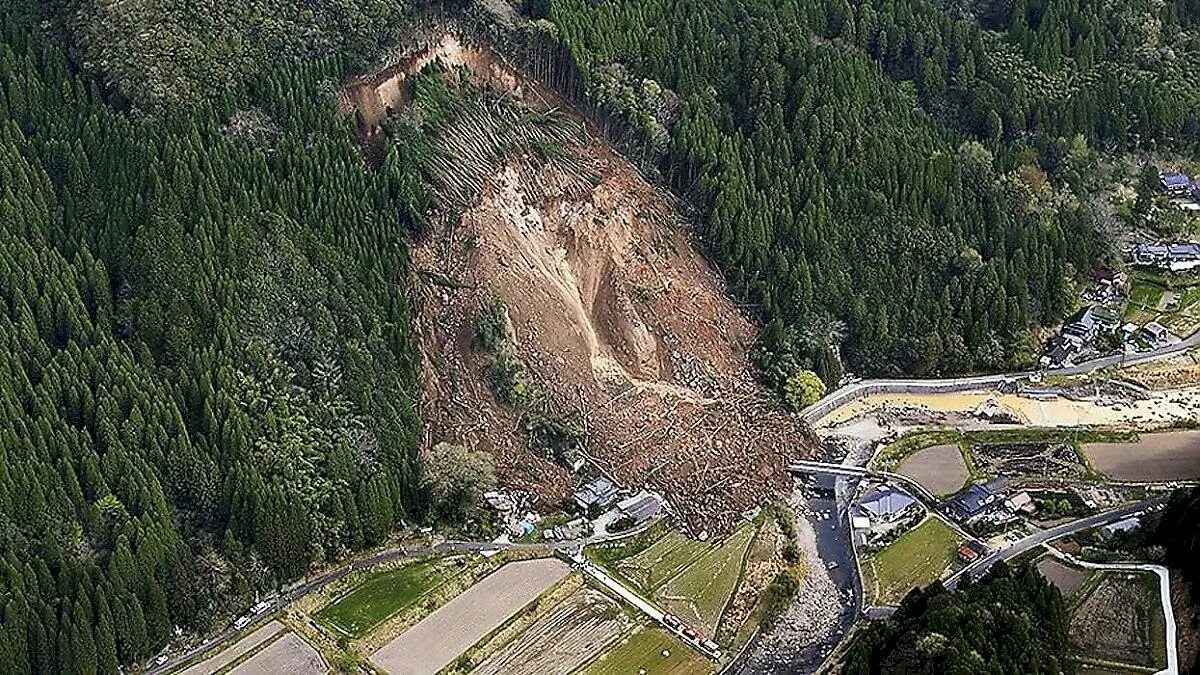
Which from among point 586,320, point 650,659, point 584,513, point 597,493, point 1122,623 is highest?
point 586,320

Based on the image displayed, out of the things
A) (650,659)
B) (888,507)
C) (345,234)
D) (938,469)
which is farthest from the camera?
(345,234)

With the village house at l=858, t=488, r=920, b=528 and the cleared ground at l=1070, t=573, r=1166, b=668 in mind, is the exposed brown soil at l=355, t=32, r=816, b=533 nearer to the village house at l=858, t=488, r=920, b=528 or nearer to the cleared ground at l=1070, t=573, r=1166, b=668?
the village house at l=858, t=488, r=920, b=528

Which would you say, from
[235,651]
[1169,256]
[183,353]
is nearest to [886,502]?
[235,651]

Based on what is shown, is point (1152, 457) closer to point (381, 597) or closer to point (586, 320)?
point (586, 320)

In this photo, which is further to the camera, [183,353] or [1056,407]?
[1056,407]

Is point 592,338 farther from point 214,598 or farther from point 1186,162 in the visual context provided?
point 1186,162

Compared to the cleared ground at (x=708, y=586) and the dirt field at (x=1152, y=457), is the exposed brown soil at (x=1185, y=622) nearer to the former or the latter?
the dirt field at (x=1152, y=457)

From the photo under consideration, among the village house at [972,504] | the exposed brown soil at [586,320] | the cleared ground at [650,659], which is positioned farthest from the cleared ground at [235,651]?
the village house at [972,504]

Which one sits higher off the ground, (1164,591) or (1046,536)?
(1164,591)
